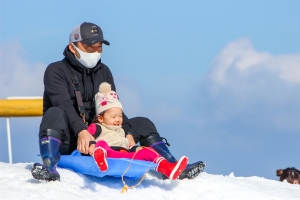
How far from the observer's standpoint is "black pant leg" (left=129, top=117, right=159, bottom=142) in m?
5.94

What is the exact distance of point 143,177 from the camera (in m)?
5.36

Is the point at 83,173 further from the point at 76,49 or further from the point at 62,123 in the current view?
the point at 76,49

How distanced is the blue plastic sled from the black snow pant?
0.61ft

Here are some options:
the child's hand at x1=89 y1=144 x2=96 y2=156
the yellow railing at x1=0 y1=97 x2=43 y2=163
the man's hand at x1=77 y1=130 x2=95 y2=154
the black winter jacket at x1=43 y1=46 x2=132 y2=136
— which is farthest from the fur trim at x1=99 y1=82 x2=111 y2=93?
the yellow railing at x1=0 y1=97 x2=43 y2=163

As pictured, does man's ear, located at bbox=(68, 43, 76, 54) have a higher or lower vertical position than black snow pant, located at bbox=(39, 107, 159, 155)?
higher

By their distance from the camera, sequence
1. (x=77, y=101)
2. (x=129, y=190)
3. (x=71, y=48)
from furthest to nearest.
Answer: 1. (x=71, y=48)
2. (x=77, y=101)
3. (x=129, y=190)

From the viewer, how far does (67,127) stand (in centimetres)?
539

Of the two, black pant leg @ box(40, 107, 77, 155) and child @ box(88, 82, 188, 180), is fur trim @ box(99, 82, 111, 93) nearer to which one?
child @ box(88, 82, 188, 180)

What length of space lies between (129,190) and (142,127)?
85 centimetres

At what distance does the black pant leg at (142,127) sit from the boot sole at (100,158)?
1.04 meters

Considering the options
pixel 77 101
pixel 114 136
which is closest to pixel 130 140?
pixel 114 136

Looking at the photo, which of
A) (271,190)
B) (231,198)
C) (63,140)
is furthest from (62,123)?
(271,190)

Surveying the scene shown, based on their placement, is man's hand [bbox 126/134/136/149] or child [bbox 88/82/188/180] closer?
child [bbox 88/82/188/180]

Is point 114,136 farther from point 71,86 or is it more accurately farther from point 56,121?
point 71,86
